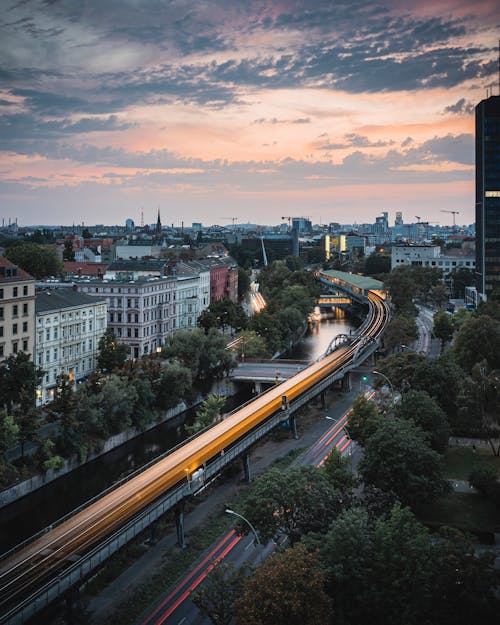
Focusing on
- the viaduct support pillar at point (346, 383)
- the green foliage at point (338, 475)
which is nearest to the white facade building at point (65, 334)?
the viaduct support pillar at point (346, 383)

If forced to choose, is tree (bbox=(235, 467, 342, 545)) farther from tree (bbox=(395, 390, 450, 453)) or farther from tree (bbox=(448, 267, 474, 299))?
tree (bbox=(448, 267, 474, 299))

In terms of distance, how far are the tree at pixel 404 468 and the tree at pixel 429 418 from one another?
827 cm

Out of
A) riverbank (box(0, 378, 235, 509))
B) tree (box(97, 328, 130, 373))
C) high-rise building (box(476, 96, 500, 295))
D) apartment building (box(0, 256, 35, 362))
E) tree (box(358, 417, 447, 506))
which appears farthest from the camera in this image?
high-rise building (box(476, 96, 500, 295))

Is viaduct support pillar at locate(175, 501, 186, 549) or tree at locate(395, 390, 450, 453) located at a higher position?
tree at locate(395, 390, 450, 453)

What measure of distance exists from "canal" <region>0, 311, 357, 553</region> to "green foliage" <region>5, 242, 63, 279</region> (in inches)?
2212

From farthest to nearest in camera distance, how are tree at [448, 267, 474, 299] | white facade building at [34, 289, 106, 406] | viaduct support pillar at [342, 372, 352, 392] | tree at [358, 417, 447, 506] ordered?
tree at [448, 267, 474, 299], viaduct support pillar at [342, 372, 352, 392], white facade building at [34, 289, 106, 406], tree at [358, 417, 447, 506]

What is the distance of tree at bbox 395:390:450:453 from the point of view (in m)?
55.0

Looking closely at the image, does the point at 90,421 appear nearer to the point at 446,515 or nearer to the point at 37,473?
the point at 37,473

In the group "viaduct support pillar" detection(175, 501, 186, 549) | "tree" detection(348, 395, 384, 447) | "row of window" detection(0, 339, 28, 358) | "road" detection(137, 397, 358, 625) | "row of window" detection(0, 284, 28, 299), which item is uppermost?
"row of window" detection(0, 284, 28, 299)

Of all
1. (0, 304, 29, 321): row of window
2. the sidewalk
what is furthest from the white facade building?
the sidewalk

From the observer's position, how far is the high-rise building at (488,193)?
140625 millimetres

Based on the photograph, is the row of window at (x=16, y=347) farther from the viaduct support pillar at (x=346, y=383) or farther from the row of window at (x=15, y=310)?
the viaduct support pillar at (x=346, y=383)

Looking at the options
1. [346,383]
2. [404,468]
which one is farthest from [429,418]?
[346,383]

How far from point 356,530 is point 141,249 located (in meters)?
160
